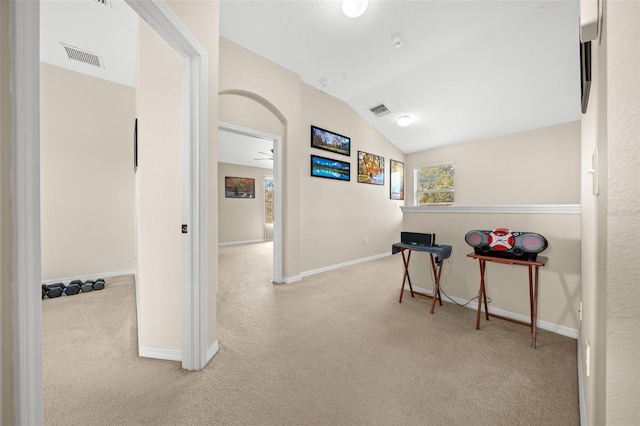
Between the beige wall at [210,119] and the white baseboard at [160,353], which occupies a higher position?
the beige wall at [210,119]

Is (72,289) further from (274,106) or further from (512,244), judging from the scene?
(512,244)

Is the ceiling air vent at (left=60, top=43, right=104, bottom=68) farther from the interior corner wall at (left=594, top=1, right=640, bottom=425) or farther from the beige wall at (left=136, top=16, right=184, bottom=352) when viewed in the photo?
the interior corner wall at (left=594, top=1, right=640, bottom=425)

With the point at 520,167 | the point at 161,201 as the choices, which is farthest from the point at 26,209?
the point at 520,167

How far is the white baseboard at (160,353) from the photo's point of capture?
1.67 metres

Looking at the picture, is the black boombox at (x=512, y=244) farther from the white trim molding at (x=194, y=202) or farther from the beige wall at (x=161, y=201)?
the beige wall at (x=161, y=201)

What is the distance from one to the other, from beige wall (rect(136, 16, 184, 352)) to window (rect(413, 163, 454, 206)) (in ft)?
17.4

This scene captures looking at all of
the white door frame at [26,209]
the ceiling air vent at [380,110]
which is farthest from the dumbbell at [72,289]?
the ceiling air vent at [380,110]

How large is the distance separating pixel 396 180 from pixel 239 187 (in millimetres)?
4618

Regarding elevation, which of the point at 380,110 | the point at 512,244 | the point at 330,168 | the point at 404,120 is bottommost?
the point at 512,244

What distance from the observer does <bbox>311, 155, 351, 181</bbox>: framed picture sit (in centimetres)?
383

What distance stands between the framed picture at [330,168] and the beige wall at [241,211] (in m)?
4.12

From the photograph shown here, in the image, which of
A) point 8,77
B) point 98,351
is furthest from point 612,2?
point 98,351

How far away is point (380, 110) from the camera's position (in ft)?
14.4

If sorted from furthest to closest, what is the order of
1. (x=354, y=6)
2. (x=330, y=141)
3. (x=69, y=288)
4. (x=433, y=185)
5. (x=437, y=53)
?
Answer: (x=433, y=185) → (x=330, y=141) → (x=437, y=53) → (x=69, y=288) → (x=354, y=6)
